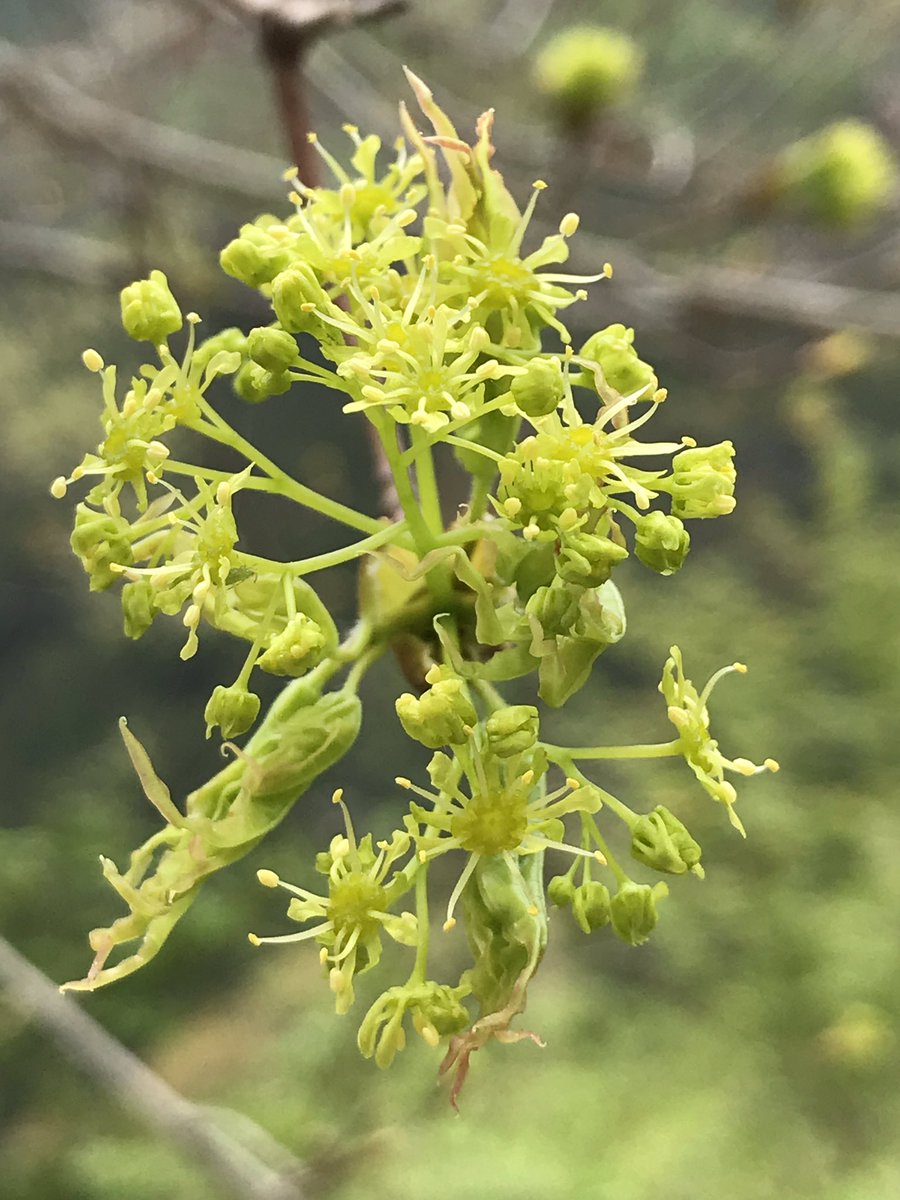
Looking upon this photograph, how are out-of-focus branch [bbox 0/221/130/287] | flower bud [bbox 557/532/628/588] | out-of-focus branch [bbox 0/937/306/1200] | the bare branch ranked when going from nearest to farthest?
flower bud [bbox 557/532/628/588] → the bare branch → out-of-focus branch [bbox 0/937/306/1200] → out-of-focus branch [bbox 0/221/130/287]

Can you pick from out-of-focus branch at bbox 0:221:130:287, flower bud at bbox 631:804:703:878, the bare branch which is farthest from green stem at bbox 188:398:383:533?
out-of-focus branch at bbox 0:221:130:287

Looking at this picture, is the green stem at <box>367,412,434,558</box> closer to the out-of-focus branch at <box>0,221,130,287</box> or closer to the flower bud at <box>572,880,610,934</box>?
the flower bud at <box>572,880,610,934</box>

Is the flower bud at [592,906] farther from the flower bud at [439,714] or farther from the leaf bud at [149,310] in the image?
the leaf bud at [149,310]

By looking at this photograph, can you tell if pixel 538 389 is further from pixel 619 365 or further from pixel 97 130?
pixel 97 130

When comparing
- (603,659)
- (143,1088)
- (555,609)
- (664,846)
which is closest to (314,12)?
(555,609)

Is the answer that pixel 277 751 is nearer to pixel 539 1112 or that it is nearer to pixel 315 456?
pixel 539 1112

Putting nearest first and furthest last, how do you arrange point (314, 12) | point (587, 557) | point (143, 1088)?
point (587, 557)
point (314, 12)
point (143, 1088)
